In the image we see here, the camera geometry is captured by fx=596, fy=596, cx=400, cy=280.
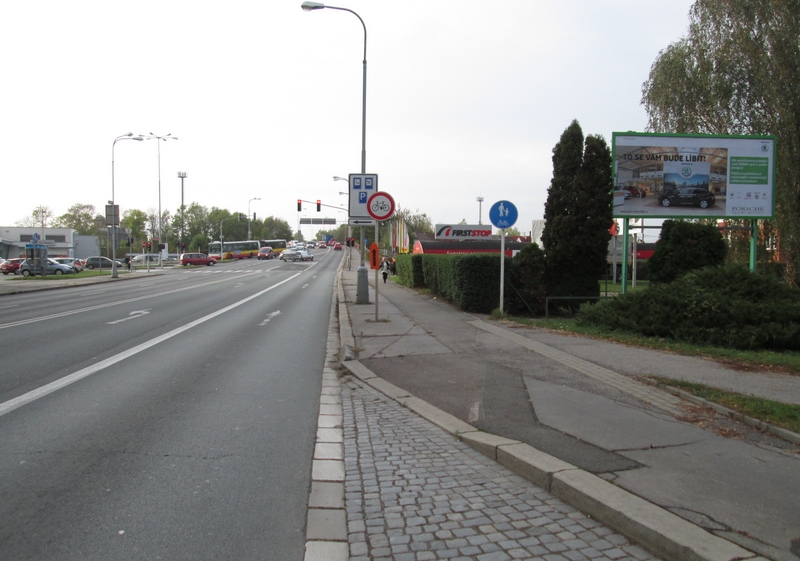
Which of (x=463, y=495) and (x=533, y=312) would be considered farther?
(x=533, y=312)

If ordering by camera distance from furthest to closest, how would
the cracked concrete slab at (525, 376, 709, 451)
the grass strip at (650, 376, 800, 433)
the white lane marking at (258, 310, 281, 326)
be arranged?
1. the white lane marking at (258, 310, 281, 326)
2. the grass strip at (650, 376, 800, 433)
3. the cracked concrete slab at (525, 376, 709, 451)

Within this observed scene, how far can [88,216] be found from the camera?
143 metres

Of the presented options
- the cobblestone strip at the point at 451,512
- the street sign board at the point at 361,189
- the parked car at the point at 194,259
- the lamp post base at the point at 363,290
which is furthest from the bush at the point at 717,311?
the parked car at the point at 194,259

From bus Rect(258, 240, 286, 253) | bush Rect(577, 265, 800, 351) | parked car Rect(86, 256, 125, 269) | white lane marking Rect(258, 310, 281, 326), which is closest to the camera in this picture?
bush Rect(577, 265, 800, 351)

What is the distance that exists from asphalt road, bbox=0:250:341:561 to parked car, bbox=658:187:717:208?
1100 cm

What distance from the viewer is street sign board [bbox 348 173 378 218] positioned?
18.3 meters

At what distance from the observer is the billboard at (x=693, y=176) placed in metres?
16.7

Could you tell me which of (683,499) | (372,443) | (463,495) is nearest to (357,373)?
(372,443)

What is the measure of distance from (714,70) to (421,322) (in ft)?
63.7

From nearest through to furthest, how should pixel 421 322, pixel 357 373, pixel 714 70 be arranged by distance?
pixel 357 373 → pixel 421 322 → pixel 714 70

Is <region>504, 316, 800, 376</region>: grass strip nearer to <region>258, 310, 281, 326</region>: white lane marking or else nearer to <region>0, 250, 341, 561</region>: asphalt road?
<region>0, 250, 341, 561</region>: asphalt road

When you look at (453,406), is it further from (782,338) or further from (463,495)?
(782,338)

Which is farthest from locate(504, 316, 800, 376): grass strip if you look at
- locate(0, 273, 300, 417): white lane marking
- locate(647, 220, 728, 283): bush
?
locate(0, 273, 300, 417): white lane marking

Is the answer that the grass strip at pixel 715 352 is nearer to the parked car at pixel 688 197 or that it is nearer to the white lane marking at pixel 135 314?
the parked car at pixel 688 197
